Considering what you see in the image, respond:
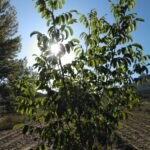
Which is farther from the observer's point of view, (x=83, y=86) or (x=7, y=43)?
(x=7, y=43)

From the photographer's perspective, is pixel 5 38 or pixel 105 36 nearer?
pixel 105 36

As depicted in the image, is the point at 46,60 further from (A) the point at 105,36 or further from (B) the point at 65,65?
(A) the point at 105,36

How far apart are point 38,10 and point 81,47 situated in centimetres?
80

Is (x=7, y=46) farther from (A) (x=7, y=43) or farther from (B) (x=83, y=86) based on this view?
(B) (x=83, y=86)

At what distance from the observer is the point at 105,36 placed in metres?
4.71

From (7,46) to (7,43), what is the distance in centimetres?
32

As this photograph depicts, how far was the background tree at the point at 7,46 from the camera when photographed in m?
29.5

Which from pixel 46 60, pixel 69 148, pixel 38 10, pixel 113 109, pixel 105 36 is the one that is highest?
pixel 38 10

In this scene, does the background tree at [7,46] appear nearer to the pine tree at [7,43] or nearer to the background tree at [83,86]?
the pine tree at [7,43]

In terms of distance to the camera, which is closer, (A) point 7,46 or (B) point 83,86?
(B) point 83,86

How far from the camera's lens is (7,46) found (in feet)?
98.2

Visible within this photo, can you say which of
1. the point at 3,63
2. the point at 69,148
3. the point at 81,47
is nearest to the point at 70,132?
the point at 69,148

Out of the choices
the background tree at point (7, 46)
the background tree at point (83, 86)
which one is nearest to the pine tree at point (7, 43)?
the background tree at point (7, 46)

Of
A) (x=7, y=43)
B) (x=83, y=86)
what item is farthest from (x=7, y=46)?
(x=83, y=86)
